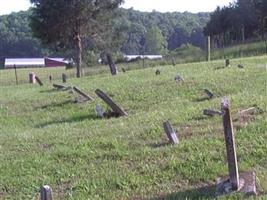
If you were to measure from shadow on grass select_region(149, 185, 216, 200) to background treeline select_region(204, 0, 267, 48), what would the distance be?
4726 centimetres

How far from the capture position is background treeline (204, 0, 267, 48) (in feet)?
178

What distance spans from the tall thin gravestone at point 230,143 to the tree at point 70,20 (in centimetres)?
2720

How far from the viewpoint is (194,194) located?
5.77 meters

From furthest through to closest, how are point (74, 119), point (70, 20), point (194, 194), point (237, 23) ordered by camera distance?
point (237, 23) < point (70, 20) < point (74, 119) < point (194, 194)

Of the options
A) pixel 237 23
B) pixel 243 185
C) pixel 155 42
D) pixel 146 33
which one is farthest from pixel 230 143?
pixel 146 33

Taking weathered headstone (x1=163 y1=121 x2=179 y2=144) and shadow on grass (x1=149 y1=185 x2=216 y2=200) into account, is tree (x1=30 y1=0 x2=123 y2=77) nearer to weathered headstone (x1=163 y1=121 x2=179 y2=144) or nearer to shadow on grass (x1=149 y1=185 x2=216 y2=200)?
weathered headstone (x1=163 y1=121 x2=179 y2=144)

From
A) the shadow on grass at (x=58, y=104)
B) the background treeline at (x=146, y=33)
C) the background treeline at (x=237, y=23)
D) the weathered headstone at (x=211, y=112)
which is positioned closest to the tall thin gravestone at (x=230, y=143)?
the weathered headstone at (x=211, y=112)

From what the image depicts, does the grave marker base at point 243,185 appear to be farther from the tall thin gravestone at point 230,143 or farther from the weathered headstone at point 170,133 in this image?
the weathered headstone at point 170,133

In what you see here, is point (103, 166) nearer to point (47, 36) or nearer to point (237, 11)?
point (47, 36)

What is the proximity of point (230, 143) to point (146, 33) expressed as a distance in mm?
82906

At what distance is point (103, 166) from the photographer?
22.8ft

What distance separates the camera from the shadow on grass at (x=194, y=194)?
223 inches

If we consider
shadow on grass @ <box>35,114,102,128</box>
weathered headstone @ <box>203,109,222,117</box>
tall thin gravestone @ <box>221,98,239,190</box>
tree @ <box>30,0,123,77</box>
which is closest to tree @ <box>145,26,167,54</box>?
tree @ <box>30,0,123,77</box>

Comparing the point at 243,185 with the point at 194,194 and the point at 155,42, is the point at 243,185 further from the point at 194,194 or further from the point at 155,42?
the point at 155,42
